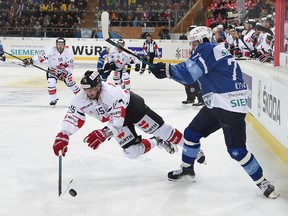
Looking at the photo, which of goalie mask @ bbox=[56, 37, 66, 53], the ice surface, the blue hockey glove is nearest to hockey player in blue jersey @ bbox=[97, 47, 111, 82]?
the blue hockey glove

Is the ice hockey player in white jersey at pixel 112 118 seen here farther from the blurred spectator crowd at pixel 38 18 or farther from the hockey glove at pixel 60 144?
the blurred spectator crowd at pixel 38 18

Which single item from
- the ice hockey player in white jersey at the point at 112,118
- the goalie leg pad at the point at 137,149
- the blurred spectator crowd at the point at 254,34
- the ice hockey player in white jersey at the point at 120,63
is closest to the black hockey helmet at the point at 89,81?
the ice hockey player in white jersey at the point at 112,118

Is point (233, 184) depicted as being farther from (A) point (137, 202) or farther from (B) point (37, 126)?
(B) point (37, 126)

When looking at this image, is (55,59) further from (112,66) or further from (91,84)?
(91,84)

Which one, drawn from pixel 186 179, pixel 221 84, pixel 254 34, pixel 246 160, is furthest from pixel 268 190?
pixel 254 34

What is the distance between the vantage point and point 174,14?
55.3 feet

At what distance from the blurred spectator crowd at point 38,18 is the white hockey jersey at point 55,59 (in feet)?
29.3

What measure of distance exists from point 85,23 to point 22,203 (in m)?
14.6

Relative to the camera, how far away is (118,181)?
12.6 feet

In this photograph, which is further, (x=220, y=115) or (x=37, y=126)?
(x=37, y=126)

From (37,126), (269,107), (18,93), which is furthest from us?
(18,93)

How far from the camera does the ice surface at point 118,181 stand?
10.5 ft

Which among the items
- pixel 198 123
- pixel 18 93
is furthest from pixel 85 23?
pixel 198 123

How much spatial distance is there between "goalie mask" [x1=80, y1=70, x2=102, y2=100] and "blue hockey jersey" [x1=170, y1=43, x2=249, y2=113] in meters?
0.52
